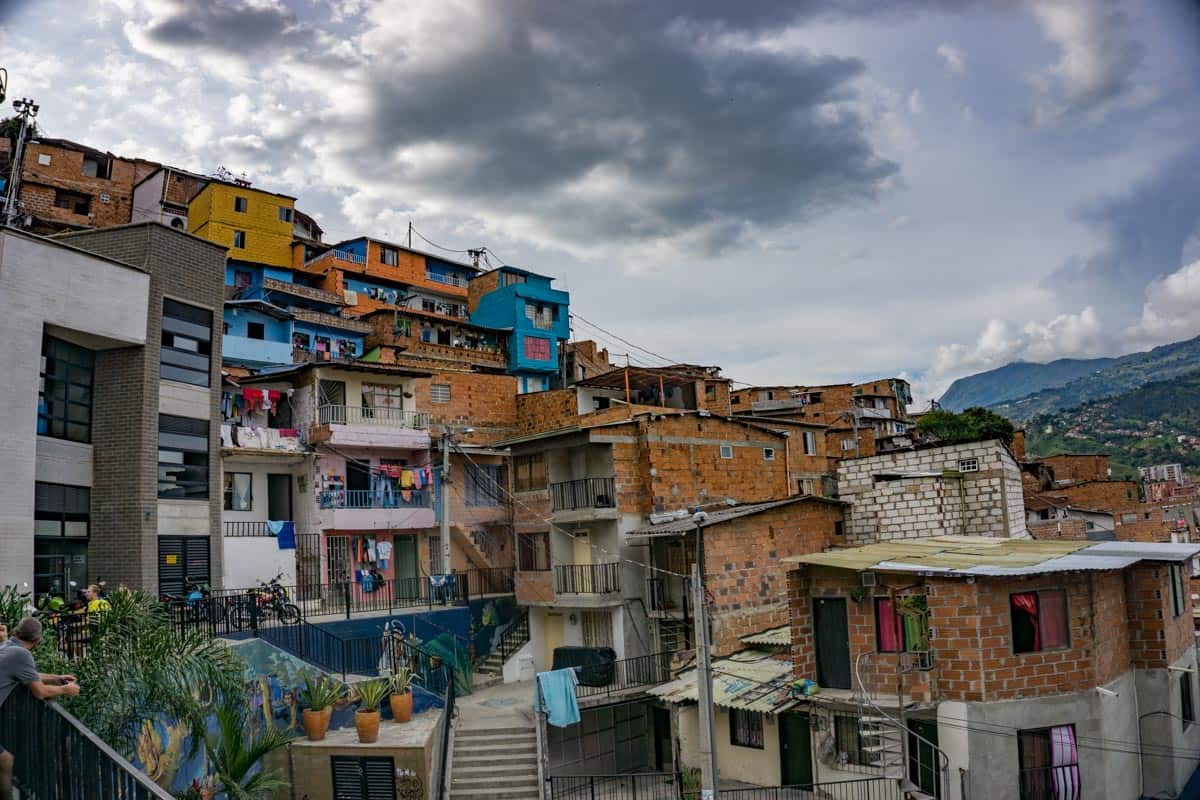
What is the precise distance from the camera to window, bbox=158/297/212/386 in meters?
24.4

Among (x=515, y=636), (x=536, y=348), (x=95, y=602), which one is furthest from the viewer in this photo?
(x=536, y=348)

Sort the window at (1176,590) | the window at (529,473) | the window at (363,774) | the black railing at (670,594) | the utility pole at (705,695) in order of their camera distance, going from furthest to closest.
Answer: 1. the window at (529,473)
2. the black railing at (670,594)
3. the window at (1176,590)
4. the window at (363,774)
5. the utility pole at (705,695)

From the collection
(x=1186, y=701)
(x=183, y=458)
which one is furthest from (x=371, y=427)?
(x=1186, y=701)

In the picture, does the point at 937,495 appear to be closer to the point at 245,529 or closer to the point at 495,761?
the point at 495,761

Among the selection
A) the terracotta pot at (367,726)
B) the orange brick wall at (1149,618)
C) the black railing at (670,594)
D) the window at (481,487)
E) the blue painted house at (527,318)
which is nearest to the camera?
the terracotta pot at (367,726)

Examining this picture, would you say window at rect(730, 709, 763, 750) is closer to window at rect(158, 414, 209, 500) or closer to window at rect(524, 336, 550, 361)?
window at rect(158, 414, 209, 500)

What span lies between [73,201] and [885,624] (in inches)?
1949

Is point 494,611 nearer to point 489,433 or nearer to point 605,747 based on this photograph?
point 605,747

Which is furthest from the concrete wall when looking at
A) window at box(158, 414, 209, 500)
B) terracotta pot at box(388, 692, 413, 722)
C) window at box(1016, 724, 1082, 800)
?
window at box(1016, 724, 1082, 800)

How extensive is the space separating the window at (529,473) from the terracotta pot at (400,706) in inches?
509

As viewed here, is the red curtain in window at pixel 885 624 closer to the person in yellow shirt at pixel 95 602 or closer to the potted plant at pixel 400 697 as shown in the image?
the potted plant at pixel 400 697

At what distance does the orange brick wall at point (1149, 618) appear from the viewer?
20891 millimetres

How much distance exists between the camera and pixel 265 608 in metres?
22.8

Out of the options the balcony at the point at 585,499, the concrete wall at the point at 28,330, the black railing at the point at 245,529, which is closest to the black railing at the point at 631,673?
the balcony at the point at 585,499
